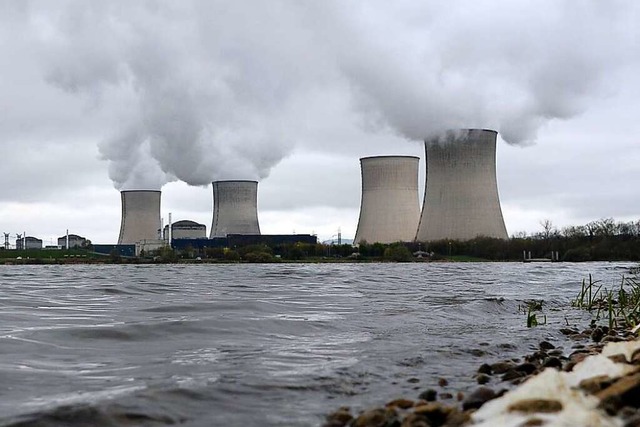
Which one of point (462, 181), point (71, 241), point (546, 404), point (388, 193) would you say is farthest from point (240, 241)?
point (546, 404)

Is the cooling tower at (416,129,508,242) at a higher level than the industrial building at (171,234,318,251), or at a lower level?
→ higher

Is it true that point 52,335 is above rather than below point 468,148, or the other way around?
below

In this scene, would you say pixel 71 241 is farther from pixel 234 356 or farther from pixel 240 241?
pixel 234 356

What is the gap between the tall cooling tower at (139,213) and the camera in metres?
41.2

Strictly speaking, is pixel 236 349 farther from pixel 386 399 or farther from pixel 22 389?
pixel 386 399

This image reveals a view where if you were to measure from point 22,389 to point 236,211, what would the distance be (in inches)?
1481

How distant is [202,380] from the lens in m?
4.46

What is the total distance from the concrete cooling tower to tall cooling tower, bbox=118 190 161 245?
12138 mm

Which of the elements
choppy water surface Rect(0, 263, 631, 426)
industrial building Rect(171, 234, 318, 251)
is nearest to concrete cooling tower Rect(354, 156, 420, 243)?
industrial building Rect(171, 234, 318, 251)

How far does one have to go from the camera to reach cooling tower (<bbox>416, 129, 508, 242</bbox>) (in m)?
29.6

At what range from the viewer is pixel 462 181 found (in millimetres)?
29547

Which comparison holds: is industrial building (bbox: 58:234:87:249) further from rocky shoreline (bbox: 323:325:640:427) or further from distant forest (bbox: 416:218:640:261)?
rocky shoreline (bbox: 323:325:640:427)

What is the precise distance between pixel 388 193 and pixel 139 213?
48.5 feet

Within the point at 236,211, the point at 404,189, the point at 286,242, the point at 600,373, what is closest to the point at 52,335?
the point at 600,373
